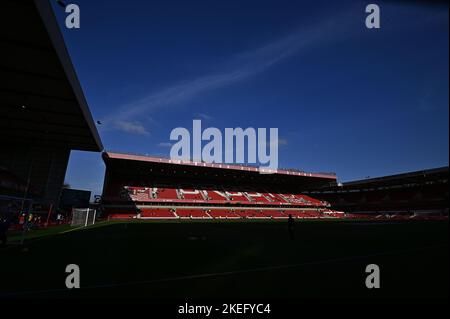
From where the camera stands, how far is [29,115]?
83.0 ft

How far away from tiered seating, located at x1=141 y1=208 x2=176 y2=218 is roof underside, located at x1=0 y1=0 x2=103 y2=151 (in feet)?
68.9

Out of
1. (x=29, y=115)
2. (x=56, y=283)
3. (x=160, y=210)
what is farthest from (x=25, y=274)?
(x=160, y=210)

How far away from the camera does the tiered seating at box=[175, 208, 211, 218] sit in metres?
52.6

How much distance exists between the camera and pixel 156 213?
5103 cm

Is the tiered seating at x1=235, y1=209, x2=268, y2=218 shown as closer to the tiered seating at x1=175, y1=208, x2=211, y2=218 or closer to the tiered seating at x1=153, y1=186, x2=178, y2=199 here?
the tiered seating at x1=175, y1=208, x2=211, y2=218

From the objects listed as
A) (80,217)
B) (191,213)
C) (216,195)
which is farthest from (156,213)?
(80,217)

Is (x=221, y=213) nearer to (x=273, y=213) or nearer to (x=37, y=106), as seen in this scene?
(x=273, y=213)

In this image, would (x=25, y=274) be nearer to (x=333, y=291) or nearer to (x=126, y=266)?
(x=126, y=266)

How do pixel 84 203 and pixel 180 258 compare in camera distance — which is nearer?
pixel 180 258

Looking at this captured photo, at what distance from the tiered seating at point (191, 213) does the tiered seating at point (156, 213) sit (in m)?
1.98

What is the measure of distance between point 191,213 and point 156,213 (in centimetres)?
760

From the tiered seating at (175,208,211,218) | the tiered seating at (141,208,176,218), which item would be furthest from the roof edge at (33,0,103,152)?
the tiered seating at (175,208,211,218)

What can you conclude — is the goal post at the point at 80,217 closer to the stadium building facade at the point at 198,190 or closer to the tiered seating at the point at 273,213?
the stadium building facade at the point at 198,190

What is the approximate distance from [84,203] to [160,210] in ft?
48.0
